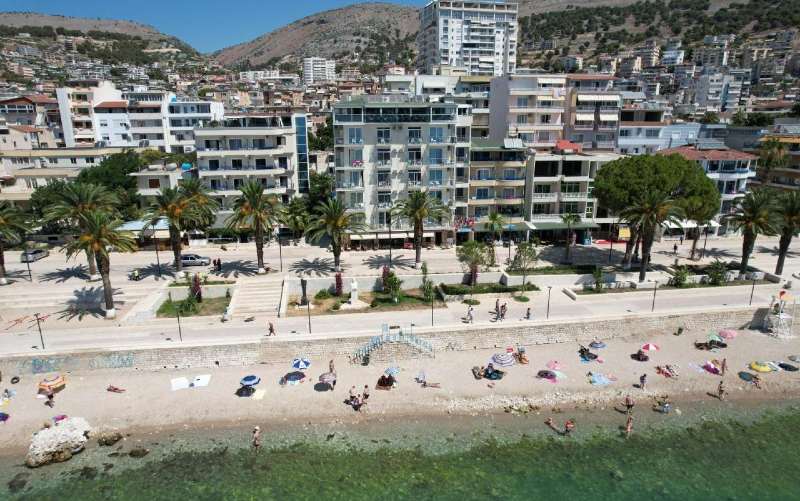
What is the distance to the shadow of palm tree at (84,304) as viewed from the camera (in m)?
42.2

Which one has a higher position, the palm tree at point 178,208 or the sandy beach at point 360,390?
the palm tree at point 178,208

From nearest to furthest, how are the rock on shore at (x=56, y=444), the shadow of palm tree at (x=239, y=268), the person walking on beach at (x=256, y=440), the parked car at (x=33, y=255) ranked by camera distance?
the rock on shore at (x=56, y=444) < the person walking on beach at (x=256, y=440) < the shadow of palm tree at (x=239, y=268) < the parked car at (x=33, y=255)

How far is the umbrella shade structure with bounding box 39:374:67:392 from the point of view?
33375 mm

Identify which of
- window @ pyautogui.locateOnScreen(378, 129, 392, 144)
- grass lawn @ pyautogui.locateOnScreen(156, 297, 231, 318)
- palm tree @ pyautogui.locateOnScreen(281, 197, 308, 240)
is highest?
window @ pyautogui.locateOnScreen(378, 129, 392, 144)

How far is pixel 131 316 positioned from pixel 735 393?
1868 inches

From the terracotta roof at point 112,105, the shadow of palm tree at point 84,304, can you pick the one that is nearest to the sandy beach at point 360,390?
the shadow of palm tree at point 84,304

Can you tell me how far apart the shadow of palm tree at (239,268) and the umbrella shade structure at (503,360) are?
89.1 feet

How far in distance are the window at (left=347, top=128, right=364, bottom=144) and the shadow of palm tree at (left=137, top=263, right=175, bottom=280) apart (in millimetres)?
24548

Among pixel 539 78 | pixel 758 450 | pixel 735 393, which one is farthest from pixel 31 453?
pixel 539 78

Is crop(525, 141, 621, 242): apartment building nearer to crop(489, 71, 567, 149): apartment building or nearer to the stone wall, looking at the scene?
crop(489, 71, 567, 149): apartment building

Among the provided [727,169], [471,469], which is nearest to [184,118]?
[727,169]

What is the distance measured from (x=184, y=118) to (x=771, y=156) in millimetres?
110870

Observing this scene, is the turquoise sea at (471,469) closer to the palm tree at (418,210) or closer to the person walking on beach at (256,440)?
the person walking on beach at (256,440)

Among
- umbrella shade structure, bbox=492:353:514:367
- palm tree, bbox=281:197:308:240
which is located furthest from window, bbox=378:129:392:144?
umbrella shade structure, bbox=492:353:514:367
